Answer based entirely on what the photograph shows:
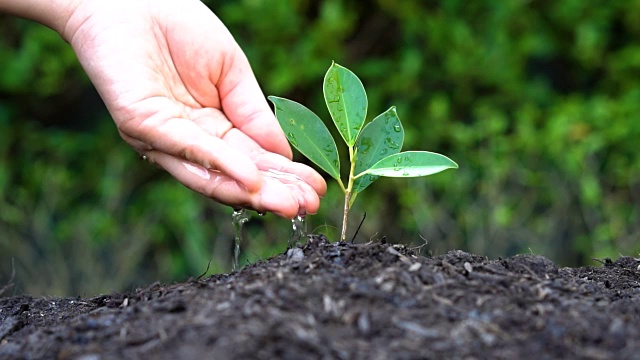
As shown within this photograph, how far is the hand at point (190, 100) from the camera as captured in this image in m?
1.60

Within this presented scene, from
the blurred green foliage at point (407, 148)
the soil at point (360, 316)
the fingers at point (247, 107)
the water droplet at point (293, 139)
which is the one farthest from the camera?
the blurred green foliage at point (407, 148)

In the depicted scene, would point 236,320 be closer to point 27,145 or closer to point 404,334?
point 404,334

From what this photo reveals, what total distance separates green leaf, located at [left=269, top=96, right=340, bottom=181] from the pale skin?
107 millimetres

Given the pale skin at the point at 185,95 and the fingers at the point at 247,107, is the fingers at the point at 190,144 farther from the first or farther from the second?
the fingers at the point at 247,107

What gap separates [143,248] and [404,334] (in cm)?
244

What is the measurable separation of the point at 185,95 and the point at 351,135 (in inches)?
23.6

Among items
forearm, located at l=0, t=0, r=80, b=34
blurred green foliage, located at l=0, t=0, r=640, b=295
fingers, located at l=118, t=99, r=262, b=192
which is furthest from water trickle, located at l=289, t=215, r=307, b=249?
blurred green foliage, located at l=0, t=0, r=640, b=295

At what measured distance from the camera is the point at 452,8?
130 inches

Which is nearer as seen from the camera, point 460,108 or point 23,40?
point 23,40

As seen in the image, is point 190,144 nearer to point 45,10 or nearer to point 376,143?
point 376,143

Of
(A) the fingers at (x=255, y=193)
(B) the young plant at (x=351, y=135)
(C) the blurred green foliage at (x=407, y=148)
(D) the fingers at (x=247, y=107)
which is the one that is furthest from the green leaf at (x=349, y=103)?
(C) the blurred green foliage at (x=407, y=148)

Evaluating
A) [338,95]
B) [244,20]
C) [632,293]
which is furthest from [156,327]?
[244,20]

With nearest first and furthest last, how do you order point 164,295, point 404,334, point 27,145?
1. point 404,334
2. point 164,295
3. point 27,145

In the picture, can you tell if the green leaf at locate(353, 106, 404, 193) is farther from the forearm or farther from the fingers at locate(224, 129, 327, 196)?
the forearm
